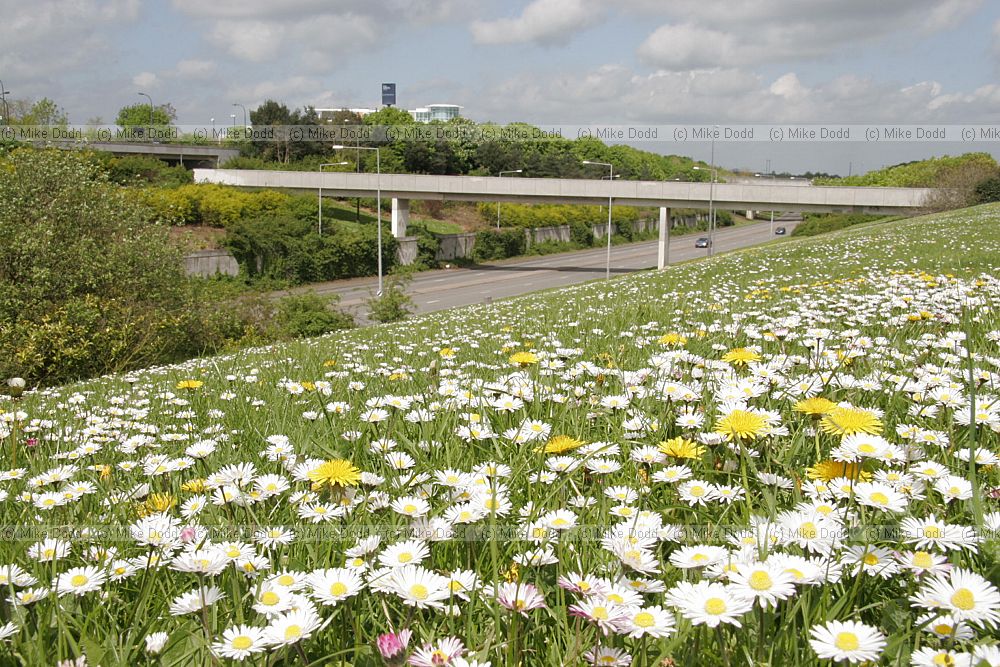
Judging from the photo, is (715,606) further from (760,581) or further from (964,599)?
(964,599)

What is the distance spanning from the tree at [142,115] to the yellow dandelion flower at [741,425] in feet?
358

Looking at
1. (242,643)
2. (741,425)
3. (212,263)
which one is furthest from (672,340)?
(212,263)

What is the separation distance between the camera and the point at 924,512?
187cm

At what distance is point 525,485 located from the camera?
2363mm

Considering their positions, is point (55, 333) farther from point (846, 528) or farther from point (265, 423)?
point (846, 528)

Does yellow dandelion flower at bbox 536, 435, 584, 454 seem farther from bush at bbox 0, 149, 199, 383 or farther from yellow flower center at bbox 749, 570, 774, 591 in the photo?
bush at bbox 0, 149, 199, 383

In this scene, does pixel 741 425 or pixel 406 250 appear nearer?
pixel 741 425

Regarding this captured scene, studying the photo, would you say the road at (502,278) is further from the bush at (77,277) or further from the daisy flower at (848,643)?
the daisy flower at (848,643)

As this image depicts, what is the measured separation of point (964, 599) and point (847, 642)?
24cm

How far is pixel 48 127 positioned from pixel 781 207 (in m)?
57.8

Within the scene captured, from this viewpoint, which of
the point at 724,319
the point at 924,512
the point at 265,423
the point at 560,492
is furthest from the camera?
the point at 724,319

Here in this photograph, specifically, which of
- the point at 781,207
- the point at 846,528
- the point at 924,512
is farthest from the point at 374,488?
the point at 781,207

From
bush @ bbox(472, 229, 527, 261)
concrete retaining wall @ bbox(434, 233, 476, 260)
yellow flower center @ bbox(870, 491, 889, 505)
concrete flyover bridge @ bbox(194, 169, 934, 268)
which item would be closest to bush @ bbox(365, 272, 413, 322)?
yellow flower center @ bbox(870, 491, 889, 505)

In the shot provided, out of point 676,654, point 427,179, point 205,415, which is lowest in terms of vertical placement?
point 205,415
